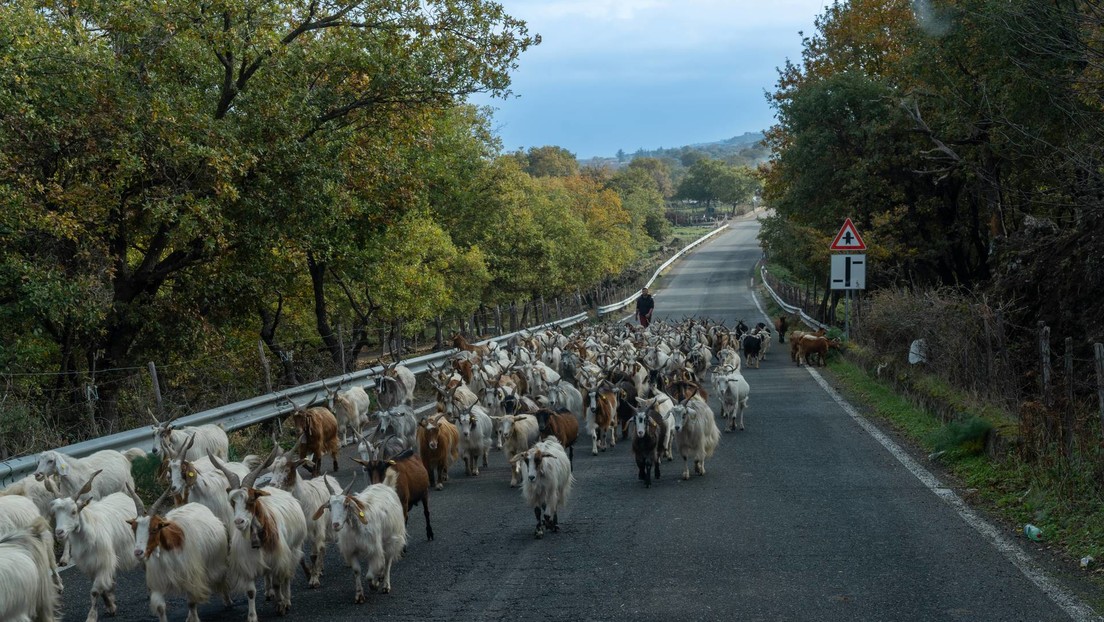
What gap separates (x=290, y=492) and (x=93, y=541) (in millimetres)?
1590

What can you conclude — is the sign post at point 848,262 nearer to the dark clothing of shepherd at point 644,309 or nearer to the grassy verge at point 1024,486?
the grassy verge at point 1024,486

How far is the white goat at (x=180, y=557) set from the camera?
6961 millimetres

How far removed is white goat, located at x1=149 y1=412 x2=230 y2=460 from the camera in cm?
1083

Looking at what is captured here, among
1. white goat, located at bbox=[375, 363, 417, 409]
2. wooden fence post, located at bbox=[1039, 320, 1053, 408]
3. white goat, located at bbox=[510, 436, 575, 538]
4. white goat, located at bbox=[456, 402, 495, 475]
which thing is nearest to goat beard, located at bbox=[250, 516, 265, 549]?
white goat, located at bbox=[510, 436, 575, 538]

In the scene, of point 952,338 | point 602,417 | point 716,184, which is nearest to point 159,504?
point 602,417

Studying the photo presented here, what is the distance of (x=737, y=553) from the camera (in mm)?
8016

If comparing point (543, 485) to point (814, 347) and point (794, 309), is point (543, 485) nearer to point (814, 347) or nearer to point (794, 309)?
point (814, 347)

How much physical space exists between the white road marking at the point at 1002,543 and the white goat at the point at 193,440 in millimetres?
7673

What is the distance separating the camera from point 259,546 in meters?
7.36

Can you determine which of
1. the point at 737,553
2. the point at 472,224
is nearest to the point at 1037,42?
the point at 737,553

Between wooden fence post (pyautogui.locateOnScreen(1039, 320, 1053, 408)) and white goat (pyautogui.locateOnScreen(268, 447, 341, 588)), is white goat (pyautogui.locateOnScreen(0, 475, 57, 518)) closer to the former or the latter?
white goat (pyautogui.locateOnScreen(268, 447, 341, 588))

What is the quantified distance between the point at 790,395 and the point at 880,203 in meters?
11.0

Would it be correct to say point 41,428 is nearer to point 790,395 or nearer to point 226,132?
point 226,132

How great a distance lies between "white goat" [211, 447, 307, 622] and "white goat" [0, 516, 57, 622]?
1.24 meters
